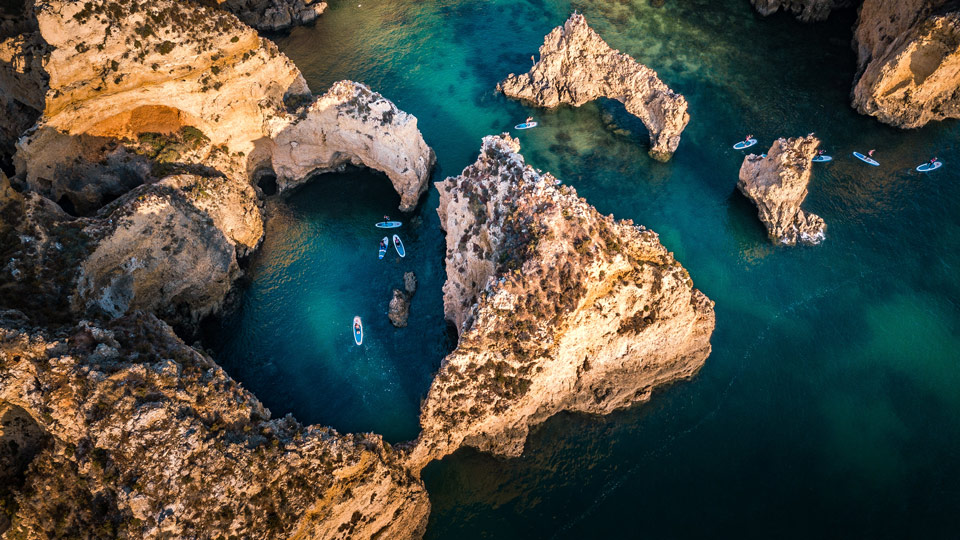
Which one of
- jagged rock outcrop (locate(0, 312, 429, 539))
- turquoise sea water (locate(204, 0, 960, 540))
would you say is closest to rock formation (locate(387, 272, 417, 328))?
turquoise sea water (locate(204, 0, 960, 540))

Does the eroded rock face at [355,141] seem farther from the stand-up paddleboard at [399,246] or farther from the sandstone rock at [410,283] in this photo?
the sandstone rock at [410,283]

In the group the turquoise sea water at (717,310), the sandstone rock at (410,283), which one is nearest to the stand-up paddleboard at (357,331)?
the turquoise sea water at (717,310)

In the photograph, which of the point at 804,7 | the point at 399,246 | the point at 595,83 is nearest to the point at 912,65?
the point at 804,7

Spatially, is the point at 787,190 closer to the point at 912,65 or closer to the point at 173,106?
the point at 912,65

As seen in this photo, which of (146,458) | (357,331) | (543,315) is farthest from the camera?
(357,331)

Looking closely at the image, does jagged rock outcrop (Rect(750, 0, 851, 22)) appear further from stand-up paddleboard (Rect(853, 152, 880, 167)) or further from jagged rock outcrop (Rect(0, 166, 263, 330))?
jagged rock outcrop (Rect(0, 166, 263, 330))

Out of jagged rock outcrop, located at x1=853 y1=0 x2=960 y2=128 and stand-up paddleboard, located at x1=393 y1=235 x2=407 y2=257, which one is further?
jagged rock outcrop, located at x1=853 y1=0 x2=960 y2=128
